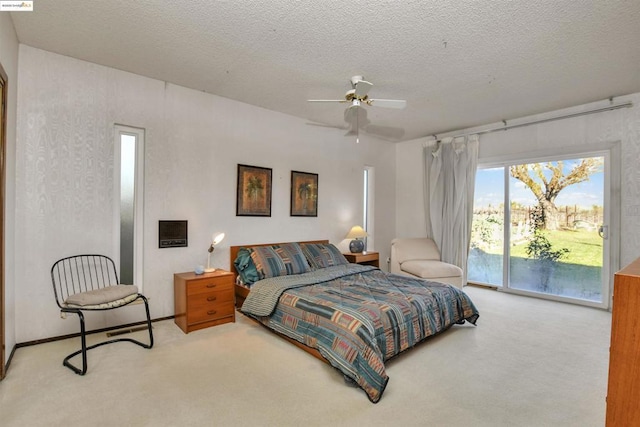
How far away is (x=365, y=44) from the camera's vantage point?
8.63ft

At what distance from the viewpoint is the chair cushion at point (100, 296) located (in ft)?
7.86

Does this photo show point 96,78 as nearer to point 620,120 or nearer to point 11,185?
point 11,185

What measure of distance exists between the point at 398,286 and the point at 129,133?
3261 mm

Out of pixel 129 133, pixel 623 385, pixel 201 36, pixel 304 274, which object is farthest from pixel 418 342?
pixel 129 133

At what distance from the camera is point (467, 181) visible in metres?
5.02

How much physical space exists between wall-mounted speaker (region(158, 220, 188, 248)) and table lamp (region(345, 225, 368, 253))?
2.55 metres

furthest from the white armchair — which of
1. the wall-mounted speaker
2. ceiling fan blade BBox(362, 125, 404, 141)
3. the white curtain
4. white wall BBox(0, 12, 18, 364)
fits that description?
white wall BBox(0, 12, 18, 364)

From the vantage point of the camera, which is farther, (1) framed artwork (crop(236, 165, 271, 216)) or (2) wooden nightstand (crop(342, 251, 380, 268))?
(2) wooden nightstand (crop(342, 251, 380, 268))

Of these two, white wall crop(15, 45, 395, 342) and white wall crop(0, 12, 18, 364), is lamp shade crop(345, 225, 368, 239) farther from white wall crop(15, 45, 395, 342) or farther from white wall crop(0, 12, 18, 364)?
white wall crop(0, 12, 18, 364)

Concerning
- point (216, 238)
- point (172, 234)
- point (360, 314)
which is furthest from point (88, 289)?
point (360, 314)

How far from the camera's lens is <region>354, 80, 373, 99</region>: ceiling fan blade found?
2807mm

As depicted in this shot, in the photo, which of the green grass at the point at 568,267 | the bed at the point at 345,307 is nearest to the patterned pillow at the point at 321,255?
the bed at the point at 345,307

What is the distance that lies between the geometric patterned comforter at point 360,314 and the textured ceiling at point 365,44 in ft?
7.14

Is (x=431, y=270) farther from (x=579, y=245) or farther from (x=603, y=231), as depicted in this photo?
(x=603, y=231)
